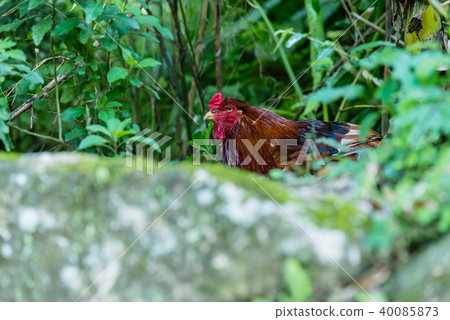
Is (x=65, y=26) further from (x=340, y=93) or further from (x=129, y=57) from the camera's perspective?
(x=340, y=93)

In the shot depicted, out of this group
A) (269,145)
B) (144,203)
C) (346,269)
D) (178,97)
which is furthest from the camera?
(178,97)

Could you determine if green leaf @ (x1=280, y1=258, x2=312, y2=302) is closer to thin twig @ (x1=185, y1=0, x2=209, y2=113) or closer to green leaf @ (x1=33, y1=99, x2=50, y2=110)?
green leaf @ (x1=33, y1=99, x2=50, y2=110)

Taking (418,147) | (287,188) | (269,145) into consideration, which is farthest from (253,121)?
(418,147)

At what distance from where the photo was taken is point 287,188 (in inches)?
53.8

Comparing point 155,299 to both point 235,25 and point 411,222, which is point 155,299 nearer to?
point 411,222

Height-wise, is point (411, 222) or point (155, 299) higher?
point (411, 222)

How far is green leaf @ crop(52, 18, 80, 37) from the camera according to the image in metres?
2.21

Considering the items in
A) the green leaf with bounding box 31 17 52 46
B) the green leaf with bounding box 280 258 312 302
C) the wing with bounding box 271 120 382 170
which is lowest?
the wing with bounding box 271 120 382 170

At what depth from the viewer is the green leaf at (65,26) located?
221cm

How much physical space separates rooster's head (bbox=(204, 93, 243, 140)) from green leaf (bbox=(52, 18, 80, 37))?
0.80 metres

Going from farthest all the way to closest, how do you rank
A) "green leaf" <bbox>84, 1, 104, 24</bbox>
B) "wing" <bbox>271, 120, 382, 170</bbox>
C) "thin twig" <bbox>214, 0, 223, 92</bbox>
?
"thin twig" <bbox>214, 0, 223, 92</bbox>
"wing" <bbox>271, 120, 382, 170</bbox>
"green leaf" <bbox>84, 1, 104, 24</bbox>

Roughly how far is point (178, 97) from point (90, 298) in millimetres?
2351

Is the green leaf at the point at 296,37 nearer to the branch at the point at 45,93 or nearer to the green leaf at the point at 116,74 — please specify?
the green leaf at the point at 116,74

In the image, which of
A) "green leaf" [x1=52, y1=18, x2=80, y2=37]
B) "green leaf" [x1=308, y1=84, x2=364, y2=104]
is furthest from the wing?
"green leaf" [x1=52, y1=18, x2=80, y2=37]
